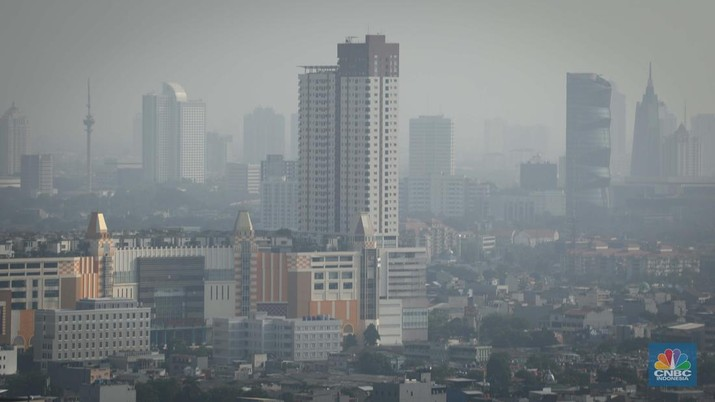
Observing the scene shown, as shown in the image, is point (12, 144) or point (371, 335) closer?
point (371, 335)

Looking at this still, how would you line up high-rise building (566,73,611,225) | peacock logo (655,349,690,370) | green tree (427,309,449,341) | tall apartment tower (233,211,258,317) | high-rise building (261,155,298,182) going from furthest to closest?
high-rise building (566,73,611,225) < high-rise building (261,155,298,182) < green tree (427,309,449,341) < tall apartment tower (233,211,258,317) < peacock logo (655,349,690,370)

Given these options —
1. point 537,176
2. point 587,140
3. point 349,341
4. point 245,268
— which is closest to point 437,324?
point 245,268

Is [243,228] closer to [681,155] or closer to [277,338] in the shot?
[277,338]

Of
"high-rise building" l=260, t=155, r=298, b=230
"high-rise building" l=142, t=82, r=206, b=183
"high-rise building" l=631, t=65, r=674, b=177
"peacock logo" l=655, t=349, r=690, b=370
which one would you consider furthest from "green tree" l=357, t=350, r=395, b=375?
"high-rise building" l=142, t=82, r=206, b=183

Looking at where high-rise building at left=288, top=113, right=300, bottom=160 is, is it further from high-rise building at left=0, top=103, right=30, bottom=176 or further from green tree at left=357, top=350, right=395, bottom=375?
green tree at left=357, top=350, right=395, bottom=375

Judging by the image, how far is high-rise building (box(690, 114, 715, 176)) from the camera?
260ft

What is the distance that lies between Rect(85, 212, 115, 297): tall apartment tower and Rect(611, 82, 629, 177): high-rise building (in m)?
43.9

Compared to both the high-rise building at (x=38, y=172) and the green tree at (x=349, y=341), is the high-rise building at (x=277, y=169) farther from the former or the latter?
the green tree at (x=349, y=341)

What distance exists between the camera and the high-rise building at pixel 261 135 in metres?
88.9

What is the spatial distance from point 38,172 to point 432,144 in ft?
45.7

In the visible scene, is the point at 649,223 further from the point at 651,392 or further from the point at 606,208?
the point at 651,392

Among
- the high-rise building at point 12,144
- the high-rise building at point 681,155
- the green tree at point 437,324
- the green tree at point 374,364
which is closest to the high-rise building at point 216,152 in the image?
the high-rise building at point 12,144

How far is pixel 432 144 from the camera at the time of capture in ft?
291

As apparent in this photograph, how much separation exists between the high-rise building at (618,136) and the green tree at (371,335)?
42416 millimetres
